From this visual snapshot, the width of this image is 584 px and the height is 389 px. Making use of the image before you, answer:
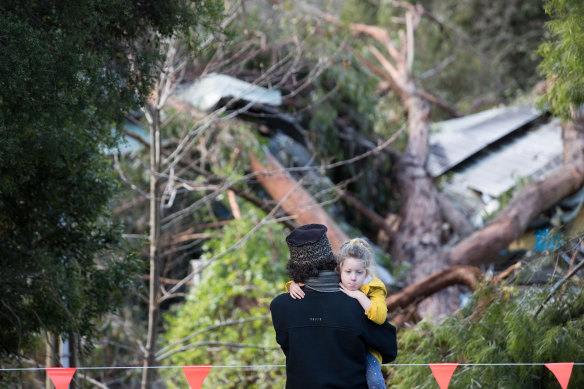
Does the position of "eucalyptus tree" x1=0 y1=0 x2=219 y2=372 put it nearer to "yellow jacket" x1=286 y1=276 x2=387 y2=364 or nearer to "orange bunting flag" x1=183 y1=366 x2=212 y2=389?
"orange bunting flag" x1=183 y1=366 x2=212 y2=389

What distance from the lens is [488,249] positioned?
28.3 ft

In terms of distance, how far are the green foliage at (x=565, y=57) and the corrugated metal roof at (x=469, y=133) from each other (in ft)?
20.4

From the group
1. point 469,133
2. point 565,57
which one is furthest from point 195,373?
point 469,133

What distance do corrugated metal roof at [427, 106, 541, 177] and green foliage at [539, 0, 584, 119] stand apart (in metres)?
6.22

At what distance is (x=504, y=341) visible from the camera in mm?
4508

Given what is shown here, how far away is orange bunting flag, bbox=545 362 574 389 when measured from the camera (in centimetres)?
378

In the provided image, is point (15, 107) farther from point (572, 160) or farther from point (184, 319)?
point (572, 160)

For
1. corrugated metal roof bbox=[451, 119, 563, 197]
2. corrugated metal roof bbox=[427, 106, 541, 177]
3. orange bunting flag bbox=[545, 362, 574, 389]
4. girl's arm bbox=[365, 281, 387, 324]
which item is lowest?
orange bunting flag bbox=[545, 362, 574, 389]

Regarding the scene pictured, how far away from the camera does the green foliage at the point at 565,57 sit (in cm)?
430

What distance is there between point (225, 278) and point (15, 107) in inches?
210

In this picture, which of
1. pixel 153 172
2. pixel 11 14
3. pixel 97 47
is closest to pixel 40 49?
pixel 11 14

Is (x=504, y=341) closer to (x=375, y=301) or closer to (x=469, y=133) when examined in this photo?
(x=375, y=301)

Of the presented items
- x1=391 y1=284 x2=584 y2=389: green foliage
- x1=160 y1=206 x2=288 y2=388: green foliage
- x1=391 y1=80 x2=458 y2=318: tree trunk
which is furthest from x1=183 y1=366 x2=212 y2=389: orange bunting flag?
x1=391 y1=80 x2=458 y2=318: tree trunk

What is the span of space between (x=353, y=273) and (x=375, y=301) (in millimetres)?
139
